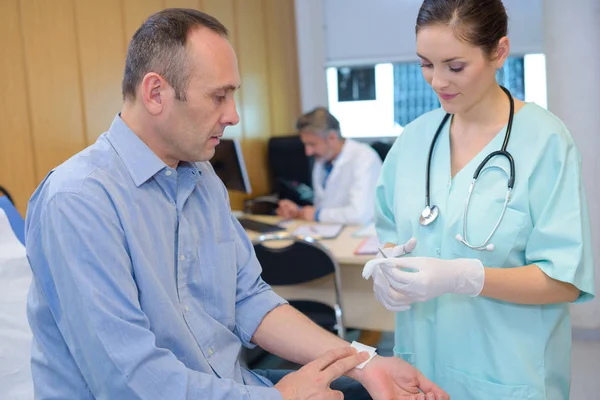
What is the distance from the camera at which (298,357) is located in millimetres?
1360

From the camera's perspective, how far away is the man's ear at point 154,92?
1.14 meters

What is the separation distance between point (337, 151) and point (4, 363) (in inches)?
92.7

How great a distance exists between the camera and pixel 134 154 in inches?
45.9

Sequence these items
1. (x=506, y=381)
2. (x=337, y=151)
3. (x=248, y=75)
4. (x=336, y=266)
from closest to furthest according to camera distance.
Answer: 1. (x=506, y=381)
2. (x=336, y=266)
3. (x=337, y=151)
4. (x=248, y=75)

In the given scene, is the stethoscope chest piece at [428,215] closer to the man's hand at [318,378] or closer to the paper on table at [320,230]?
the man's hand at [318,378]

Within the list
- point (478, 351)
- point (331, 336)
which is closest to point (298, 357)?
point (331, 336)

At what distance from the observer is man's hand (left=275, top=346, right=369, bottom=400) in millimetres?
1157

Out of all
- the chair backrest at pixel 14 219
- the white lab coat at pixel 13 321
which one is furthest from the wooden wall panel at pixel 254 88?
the white lab coat at pixel 13 321

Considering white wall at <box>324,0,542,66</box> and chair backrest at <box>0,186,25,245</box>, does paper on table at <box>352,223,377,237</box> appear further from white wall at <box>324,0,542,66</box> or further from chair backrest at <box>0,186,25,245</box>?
white wall at <box>324,0,542,66</box>

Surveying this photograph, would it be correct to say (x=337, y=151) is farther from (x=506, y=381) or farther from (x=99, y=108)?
(x=506, y=381)

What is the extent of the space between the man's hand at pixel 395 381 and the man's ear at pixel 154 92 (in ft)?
2.22

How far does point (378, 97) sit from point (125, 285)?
3.59 meters

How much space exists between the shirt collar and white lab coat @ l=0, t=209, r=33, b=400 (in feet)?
2.35

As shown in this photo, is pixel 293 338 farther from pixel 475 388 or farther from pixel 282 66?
pixel 282 66
